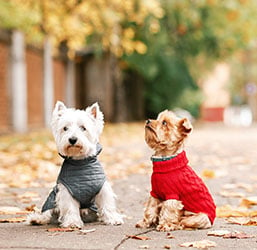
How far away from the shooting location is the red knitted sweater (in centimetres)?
499

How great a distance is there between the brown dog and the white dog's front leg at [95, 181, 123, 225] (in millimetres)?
323

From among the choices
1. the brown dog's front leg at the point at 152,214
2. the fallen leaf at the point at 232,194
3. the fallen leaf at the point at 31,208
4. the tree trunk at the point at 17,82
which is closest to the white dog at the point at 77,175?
the brown dog's front leg at the point at 152,214

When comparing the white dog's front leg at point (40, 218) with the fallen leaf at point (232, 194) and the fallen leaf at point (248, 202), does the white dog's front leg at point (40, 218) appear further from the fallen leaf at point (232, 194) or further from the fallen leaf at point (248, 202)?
the fallen leaf at point (232, 194)

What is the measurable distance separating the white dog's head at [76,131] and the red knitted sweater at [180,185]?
0.58 m

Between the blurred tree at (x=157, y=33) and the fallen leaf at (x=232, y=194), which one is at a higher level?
the blurred tree at (x=157, y=33)

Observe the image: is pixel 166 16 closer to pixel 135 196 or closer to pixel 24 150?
pixel 24 150

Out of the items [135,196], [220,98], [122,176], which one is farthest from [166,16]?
[220,98]

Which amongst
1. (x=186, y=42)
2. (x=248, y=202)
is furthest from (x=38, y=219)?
(x=186, y=42)

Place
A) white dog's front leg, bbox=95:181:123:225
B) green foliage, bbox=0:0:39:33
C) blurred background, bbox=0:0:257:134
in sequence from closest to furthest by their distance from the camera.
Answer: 1. white dog's front leg, bbox=95:181:123:225
2. green foliage, bbox=0:0:39:33
3. blurred background, bbox=0:0:257:134

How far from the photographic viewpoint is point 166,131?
16.3 feet

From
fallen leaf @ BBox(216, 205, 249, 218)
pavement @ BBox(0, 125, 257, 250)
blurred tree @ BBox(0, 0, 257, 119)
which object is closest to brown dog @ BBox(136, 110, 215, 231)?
pavement @ BBox(0, 125, 257, 250)

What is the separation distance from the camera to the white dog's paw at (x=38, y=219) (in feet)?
17.4

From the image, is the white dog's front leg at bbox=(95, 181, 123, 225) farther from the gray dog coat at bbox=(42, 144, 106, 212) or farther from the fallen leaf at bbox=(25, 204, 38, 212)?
the fallen leaf at bbox=(25, 204, 38, 212)

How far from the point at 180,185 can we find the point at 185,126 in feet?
1.59
